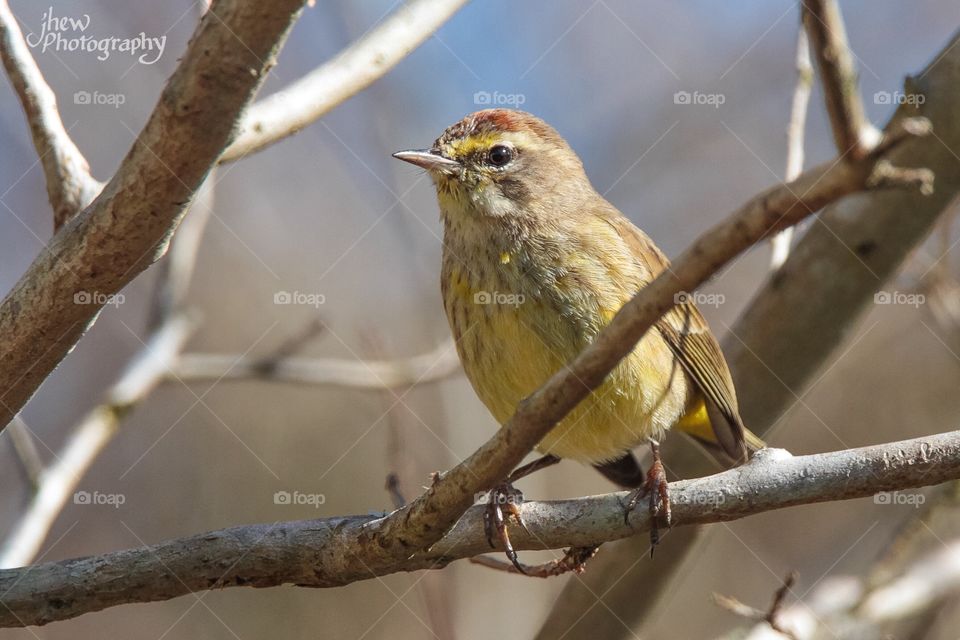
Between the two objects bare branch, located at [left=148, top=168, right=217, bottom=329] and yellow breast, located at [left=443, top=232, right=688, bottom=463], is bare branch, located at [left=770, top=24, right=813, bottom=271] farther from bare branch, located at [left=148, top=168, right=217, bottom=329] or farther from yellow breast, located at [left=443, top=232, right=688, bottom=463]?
bare branch, located at [left=148, top=168, right=217, bottom=329]

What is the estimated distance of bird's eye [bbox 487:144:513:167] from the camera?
4.87 m

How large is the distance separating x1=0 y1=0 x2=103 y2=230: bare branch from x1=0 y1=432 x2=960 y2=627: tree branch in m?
1.15

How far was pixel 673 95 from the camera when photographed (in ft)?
29.4

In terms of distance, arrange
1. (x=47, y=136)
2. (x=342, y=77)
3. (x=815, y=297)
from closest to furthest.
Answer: (x=47, y=136)
(x=342, y=77)
(x=815, y=297)

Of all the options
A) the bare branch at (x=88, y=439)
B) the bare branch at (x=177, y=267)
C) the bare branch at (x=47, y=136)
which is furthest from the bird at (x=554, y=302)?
the bare branch at (x=47, y=136)

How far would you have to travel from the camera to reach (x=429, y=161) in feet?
15.5

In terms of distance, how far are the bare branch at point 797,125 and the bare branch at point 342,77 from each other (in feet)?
6.06

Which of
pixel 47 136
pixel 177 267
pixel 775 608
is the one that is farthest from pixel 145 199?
pixel 775 608

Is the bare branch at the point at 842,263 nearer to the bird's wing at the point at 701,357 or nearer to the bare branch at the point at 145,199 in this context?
the bird's wing at the point at 701,357

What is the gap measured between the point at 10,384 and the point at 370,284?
5.05 metres

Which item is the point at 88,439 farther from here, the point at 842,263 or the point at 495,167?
the point at 842,263

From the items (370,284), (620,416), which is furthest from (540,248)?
(370,284)

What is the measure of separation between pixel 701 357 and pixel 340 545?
7.12 ft

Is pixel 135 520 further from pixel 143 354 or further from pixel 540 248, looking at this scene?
pixel 540 248
